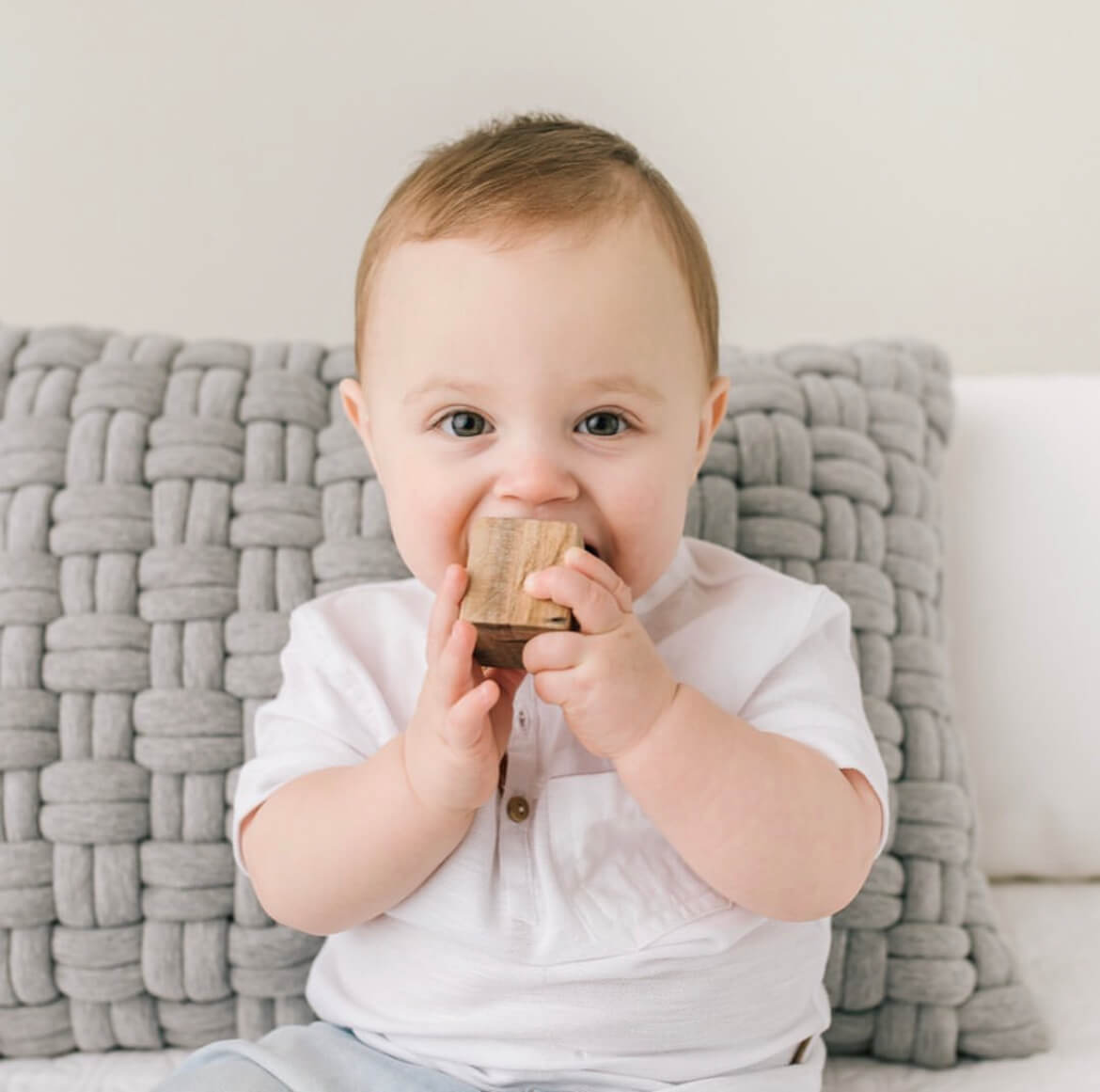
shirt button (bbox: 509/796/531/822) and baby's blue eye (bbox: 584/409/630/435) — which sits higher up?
baby's blue eye (bbox: 584/409/630/435)

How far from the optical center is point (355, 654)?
90 cm

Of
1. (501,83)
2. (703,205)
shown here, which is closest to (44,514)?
(501,83)

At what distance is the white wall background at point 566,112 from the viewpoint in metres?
1.43

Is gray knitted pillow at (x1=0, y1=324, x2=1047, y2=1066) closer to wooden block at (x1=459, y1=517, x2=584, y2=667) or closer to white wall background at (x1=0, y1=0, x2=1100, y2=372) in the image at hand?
wooden block at (x1=459, y1=517, x2=584, y2=667)

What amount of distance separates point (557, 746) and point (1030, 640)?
549mm

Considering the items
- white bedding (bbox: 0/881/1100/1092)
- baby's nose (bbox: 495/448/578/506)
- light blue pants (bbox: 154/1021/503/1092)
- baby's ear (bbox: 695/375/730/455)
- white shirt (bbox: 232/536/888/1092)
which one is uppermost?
baby's ear (bbox: 695/375/730/455)

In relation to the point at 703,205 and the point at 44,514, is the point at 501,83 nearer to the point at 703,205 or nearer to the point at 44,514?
the point at 703,205

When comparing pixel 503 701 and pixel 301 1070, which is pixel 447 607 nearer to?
pixel 503 701

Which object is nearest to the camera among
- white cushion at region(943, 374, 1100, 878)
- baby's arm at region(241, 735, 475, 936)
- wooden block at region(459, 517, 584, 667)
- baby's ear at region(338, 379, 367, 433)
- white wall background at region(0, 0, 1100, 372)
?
wooden block at region(459, 517, 584, 667)

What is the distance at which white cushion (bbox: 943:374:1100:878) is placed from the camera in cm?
116

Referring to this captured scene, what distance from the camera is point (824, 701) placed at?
0.84m

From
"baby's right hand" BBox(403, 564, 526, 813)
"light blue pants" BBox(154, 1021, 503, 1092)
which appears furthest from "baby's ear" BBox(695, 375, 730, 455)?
"light blue pants" BBox(154, 1021, 503, 1092)

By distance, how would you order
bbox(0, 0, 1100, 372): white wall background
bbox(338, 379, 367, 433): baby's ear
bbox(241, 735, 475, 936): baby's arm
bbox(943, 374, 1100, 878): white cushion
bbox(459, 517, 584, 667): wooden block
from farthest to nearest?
bbox(0, 0, 1100, 372): white wall background < bbox(943, 374, 1100, 878): white cushion < bbox(338, 379, 367, 433): baby's ear < bbox(241, 735, 475, 936): baby's arm < bbox(459, 517, 584, 667): wooden block

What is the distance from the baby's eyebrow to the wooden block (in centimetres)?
9
